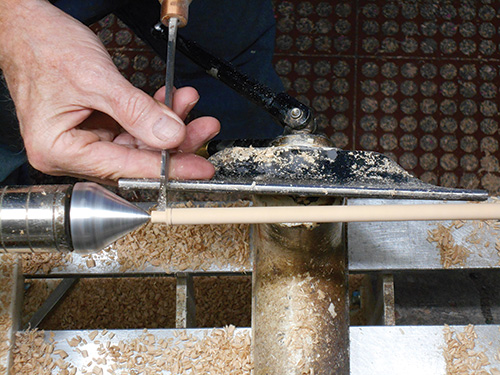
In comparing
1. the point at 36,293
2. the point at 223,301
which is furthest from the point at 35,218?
the point at 223,301

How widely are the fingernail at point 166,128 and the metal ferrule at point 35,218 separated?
5.9 inches

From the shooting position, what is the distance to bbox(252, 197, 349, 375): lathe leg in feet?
2.58

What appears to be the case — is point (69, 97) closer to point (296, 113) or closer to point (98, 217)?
point (98, 217)

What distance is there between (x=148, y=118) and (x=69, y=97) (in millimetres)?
153

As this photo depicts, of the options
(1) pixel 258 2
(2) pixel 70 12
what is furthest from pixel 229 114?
(2) pixel 70 12

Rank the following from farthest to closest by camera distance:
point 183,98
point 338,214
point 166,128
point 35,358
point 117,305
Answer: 1. point 117,305
2. point 35,358
3. point 183,98
4. point 166,128
5. point 338,214

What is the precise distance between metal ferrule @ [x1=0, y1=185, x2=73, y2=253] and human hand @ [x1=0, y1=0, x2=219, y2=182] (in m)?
0.12

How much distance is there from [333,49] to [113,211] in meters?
1.36

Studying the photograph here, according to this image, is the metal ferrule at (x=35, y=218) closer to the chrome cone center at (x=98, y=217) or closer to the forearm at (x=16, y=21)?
the chrome cone center at (x=98, y=217)

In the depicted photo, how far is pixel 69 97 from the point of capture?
762mm

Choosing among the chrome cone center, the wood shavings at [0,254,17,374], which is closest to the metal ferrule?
the chrome cone center

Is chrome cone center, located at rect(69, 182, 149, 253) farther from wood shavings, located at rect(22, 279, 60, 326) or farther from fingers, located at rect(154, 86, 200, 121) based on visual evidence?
wood shavings, located at rect(22, 279, 60, 326)

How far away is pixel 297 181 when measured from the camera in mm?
710

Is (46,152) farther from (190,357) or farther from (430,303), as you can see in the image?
(430,303)
